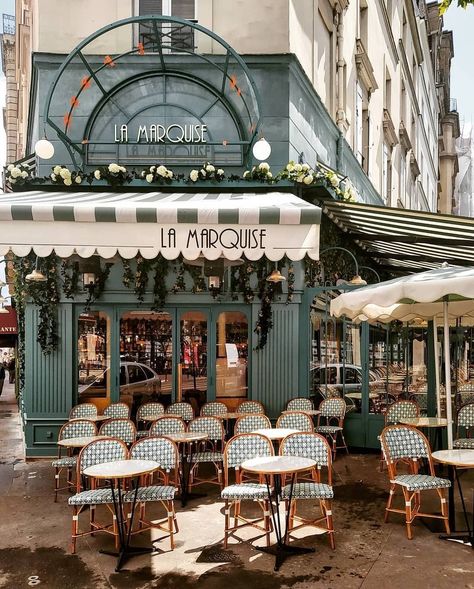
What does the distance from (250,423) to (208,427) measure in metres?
0.65

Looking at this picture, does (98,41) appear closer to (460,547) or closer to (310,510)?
(310,510)

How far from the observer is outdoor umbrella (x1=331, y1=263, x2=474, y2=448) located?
625 cm

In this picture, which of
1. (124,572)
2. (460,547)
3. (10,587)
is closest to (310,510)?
(460,547)

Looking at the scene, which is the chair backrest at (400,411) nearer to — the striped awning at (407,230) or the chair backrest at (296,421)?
the chair backrest at (296,421)

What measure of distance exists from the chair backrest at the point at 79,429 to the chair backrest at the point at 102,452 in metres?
1.66

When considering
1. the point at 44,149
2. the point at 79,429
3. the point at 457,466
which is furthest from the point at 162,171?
the point at 457,466

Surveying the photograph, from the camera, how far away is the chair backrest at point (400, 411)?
9953 mm

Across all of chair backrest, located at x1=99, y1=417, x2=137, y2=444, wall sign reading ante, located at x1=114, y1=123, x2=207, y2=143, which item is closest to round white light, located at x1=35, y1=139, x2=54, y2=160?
wall sign reading ante, located at x1=114, y1=123, x2=207, y2=143

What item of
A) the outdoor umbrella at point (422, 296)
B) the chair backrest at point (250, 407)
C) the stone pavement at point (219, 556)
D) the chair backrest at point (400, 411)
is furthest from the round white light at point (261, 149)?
the stone pavement at point (219, 556)

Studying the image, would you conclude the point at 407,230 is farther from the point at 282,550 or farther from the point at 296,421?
the point at 282,550

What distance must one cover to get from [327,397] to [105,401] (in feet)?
12.8

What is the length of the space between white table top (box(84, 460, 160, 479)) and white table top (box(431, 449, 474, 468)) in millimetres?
2951

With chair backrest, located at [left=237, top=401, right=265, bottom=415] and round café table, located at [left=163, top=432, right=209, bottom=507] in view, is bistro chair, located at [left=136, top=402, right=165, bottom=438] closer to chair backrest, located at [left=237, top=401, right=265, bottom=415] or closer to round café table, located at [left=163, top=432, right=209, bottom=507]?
chair backrest, located at [left=237, top=401, right=265, bottom=415]

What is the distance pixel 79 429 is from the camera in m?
8.68
